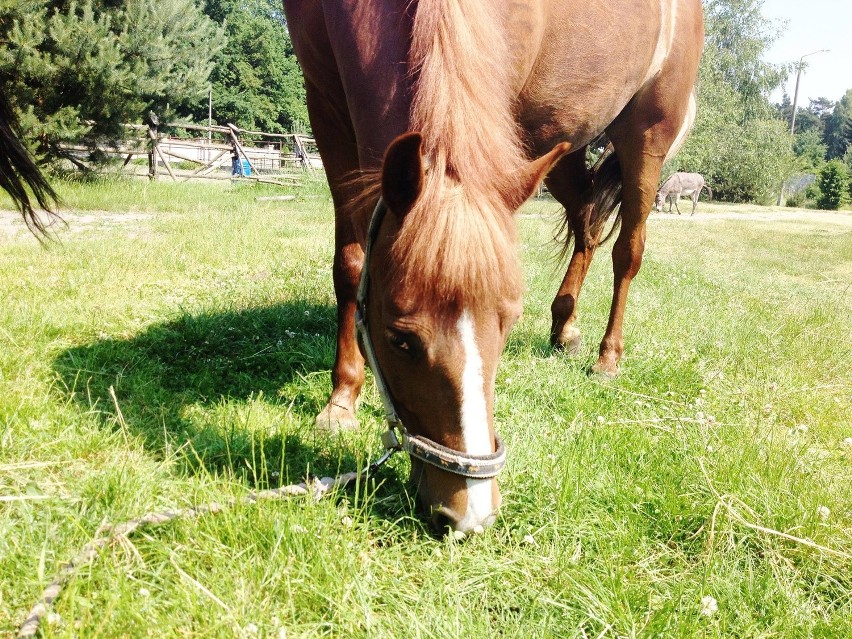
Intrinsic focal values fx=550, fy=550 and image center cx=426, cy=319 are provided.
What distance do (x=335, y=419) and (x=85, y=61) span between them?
37.7 ft

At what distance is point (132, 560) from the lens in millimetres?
1437

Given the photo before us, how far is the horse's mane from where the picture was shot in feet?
5.12

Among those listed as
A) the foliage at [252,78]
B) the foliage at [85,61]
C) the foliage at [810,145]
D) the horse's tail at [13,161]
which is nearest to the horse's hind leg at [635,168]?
the horse's tail at [13,161]

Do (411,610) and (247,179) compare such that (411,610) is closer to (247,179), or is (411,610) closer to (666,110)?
(666,110)

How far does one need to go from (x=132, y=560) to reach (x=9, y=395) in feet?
4.42

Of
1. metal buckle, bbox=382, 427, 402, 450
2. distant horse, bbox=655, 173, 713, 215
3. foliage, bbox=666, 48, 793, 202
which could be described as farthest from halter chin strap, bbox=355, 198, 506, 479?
foliage, bbox=666, 48, 793, 202

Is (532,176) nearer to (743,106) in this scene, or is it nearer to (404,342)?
(404,342)

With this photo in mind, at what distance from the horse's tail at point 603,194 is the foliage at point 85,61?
9.42 meters

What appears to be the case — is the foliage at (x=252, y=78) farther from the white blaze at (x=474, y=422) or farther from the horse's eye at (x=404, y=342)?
the white blaze at (x=474, y=422)

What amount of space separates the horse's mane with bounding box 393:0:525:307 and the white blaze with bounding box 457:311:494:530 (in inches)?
5.0

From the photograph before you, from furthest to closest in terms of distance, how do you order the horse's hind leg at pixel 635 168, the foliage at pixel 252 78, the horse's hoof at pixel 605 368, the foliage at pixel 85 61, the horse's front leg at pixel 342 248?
1. the foliage at pixel 252 78
2. the foliage at pixel 85 61
3. the horse's hind leg at pixel 635 168
4. the horse's hoof at pixel 605 368
5. the horse's front leg at pixel 342 248

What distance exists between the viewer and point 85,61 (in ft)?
34.9

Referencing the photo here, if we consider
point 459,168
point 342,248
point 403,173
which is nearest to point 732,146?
point 342,248

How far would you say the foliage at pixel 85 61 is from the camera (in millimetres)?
9859
